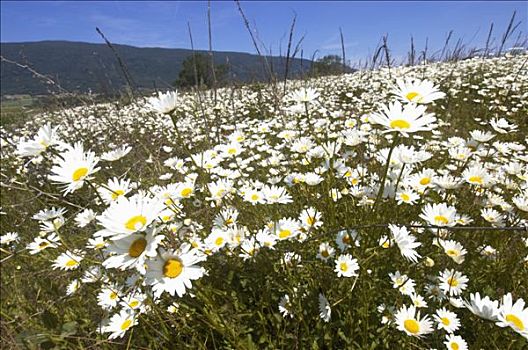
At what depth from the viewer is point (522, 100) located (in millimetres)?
5031

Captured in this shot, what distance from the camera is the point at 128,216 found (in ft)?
3.51

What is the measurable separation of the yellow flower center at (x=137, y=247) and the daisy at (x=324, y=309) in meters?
0.93

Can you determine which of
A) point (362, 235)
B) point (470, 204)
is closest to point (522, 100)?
point (470, 204)

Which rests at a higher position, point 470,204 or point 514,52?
point 514,52

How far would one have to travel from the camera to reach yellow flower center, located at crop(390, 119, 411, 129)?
3.97ft

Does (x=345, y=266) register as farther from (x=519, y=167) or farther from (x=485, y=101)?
(x=485, y=101)

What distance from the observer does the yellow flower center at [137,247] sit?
1.06 meters

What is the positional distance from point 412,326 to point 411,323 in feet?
0.06

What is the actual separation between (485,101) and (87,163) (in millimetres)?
6786

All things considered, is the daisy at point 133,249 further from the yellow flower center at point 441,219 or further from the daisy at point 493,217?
the daisy at point 493,217

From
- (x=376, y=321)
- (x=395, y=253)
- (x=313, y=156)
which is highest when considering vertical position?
(x=313, y=156)

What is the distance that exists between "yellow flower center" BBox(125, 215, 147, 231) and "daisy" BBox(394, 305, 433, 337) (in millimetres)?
1195

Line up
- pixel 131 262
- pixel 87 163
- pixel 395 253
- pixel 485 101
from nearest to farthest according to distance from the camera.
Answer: pixel 131 262 < pixel 87 163 < pixel 395 253 < pixel 485 101

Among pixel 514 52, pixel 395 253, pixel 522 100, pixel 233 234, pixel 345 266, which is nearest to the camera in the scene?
pixel 345 266
